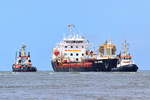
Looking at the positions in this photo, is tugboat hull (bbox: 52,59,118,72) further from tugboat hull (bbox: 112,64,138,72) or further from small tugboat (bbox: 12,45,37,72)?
small tugboat (bbox: 12,45,37,72)

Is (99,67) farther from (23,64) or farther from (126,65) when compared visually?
(23,64)

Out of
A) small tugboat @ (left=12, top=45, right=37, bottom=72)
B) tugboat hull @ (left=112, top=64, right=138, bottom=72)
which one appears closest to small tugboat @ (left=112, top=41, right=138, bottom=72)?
tugboat hull @ (left=112, top=64, right=138, bottom=72)

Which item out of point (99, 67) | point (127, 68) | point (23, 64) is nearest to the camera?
point (99, 67)

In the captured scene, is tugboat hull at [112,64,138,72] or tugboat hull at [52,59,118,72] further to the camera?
tugboat hull at [112,64,138,72]

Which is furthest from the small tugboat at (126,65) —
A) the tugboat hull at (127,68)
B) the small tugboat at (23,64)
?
the small tugboat at (23,64)

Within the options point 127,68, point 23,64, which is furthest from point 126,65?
point 23,64

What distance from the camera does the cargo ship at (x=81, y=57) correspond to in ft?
470

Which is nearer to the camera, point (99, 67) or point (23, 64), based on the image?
point (99, 67)

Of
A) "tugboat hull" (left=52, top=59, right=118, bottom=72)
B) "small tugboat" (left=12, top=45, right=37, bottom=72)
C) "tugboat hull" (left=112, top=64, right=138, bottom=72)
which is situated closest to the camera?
"tugboat hull" (left=52, top=59, right=118, bottom=72)

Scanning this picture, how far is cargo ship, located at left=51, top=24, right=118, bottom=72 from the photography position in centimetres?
14325

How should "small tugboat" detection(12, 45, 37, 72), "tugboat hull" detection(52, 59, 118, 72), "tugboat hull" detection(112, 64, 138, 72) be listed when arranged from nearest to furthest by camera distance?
"tugboat hull" detection(52, 59, 118, 72), "tugboat hull" detection(112, 64, 138, 72), "small tugboat" detection(12, 45, 37, 72)

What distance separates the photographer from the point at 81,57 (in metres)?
149

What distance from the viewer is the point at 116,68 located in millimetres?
145875

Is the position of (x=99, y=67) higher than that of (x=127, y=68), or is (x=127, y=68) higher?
(x=99, y=67)
